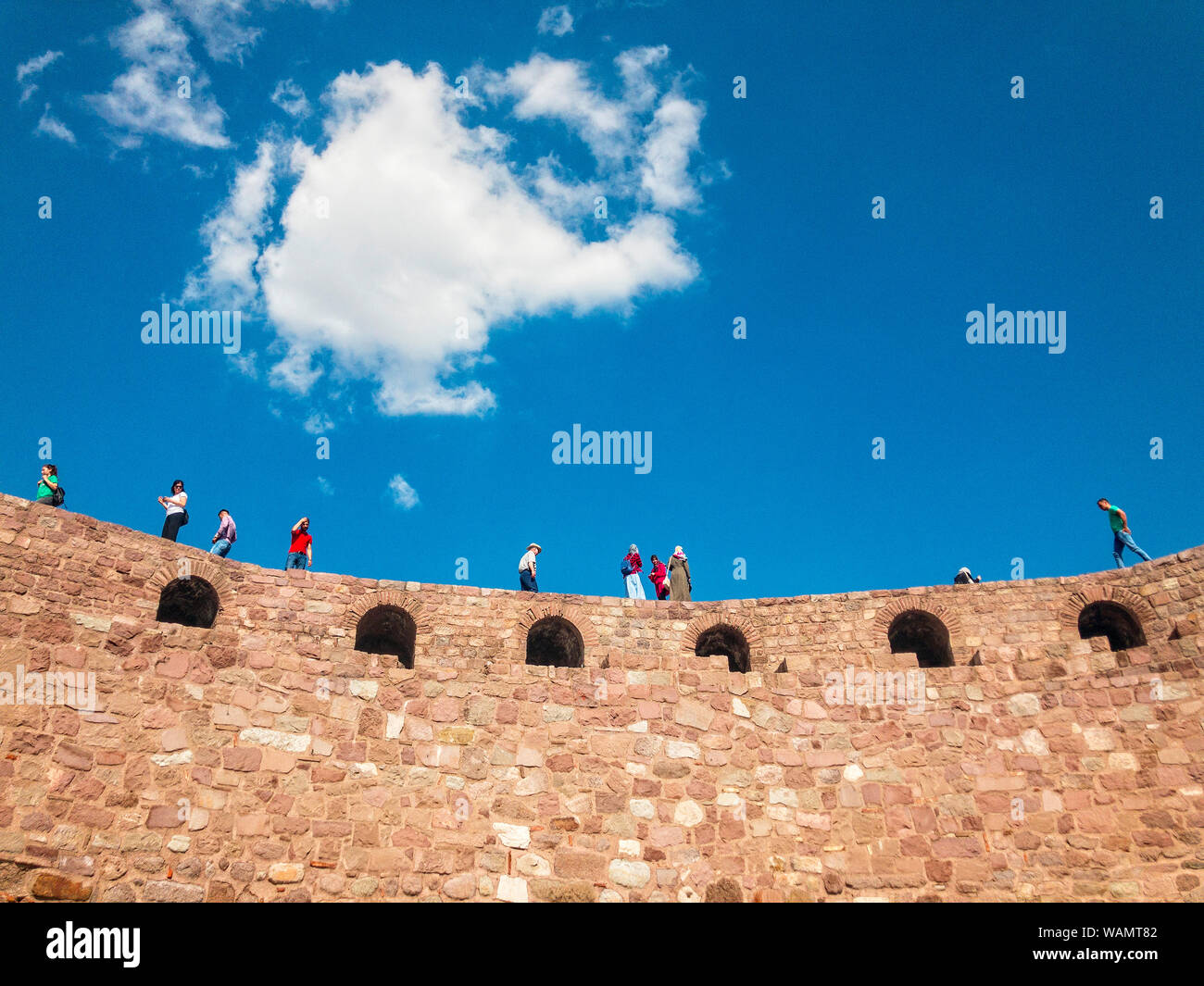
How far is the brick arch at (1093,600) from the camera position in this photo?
52.2 ft

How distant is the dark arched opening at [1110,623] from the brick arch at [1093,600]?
4.0 inches

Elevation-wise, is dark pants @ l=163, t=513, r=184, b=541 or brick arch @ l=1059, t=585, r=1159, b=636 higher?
dark pants @ l=163, t=513, r=184, b=541

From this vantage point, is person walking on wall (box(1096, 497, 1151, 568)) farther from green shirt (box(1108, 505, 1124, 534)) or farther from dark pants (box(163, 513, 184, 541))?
dark pants (box(163, 513, 184, 541))

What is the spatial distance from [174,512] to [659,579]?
942 centimetres

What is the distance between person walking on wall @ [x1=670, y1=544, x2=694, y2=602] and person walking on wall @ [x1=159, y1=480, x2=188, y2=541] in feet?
30.3

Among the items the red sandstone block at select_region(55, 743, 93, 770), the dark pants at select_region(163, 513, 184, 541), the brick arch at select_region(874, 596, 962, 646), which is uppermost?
the dark pants at select_region(163, 513, 184, 541)

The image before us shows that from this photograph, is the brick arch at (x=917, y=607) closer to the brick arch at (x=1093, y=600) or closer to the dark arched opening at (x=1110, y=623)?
the brick arch at (x=1093, y=600)

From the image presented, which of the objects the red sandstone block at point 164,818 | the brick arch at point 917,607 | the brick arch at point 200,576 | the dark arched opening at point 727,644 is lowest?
the red sandstone block at point 164,818

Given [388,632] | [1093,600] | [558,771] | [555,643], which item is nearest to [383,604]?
[388,632]

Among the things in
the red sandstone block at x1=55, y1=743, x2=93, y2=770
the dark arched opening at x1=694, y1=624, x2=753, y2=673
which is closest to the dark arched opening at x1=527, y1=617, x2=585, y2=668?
the dark arched opening at x1=694, y1=624, x2=753, y2=673

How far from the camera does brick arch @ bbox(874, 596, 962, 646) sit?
1670 cm

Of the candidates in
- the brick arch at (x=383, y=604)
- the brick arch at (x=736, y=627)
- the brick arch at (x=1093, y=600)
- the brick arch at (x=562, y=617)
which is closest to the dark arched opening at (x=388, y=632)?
the brick arch at (x=383, y=604)
